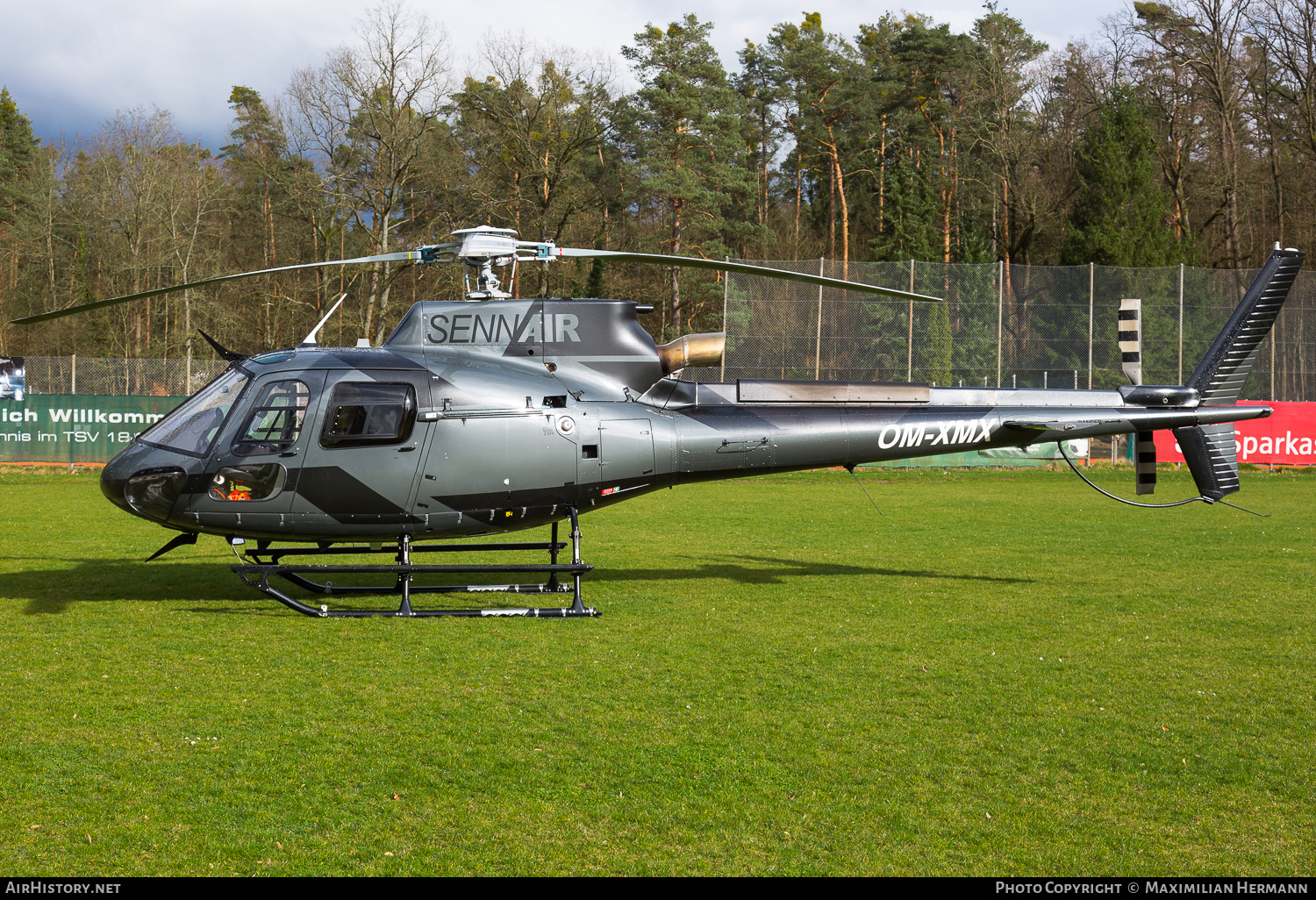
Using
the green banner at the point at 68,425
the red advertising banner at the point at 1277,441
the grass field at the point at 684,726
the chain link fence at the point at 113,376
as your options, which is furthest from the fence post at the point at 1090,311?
the green banner at the point at 68,425

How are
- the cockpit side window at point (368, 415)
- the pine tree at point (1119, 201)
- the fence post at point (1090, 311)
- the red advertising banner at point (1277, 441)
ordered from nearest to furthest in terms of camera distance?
the cockpit side window at point (368, 415) < the red advertising banner at point (1277, 441) < the fence post at point (1090, 311) < the pine tree at point (1119, 201)

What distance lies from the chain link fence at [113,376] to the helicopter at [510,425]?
2159 centimetres

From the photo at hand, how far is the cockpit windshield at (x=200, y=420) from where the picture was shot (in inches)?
392

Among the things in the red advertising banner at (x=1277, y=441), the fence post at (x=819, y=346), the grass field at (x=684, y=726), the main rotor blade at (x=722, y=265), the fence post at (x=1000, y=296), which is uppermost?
the fence post at (x=1000, y=296)

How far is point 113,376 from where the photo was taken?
102 feet

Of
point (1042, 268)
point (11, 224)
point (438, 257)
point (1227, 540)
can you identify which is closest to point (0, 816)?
point (438, 257)

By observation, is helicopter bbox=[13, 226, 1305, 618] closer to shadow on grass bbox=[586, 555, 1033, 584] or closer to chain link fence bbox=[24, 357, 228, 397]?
shadow on grass bbox=[586, 555, 1033, 584]

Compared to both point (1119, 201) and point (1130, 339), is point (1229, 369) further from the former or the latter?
point (1119, 201)

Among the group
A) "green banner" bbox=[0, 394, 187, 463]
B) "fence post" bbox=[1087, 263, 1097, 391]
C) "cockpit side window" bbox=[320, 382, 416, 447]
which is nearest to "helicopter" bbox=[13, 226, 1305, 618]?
"cockpit side window" bbox=[320, 382, 416, 447]

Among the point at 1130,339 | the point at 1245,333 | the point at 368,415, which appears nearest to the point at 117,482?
the point at 368,415

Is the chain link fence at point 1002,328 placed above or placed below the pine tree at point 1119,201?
below

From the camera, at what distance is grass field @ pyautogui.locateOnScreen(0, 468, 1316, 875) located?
4.97m

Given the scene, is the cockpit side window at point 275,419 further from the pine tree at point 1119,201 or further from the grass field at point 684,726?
the pine tree at point 1119,201
